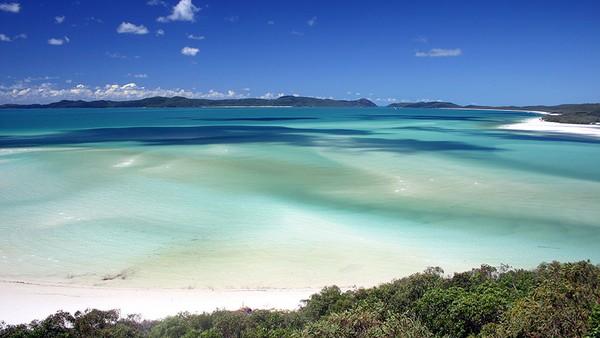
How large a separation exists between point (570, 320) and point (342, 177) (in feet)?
57.3

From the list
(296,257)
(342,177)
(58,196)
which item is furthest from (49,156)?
(296,257)

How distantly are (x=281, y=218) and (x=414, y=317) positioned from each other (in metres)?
9.11

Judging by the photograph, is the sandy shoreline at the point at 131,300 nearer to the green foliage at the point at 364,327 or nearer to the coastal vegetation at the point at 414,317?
the coastal vegetation at the point at 414,317

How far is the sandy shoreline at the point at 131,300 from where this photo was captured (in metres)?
9.45

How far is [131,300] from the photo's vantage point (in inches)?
393

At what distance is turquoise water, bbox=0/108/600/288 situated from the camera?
39.6ft

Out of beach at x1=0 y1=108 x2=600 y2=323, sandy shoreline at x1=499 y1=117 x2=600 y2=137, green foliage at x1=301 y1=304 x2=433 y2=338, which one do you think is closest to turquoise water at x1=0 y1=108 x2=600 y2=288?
beach at x1=0 y1=108 x2=600 y2=323

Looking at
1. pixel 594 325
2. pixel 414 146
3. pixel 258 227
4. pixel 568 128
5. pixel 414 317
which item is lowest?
pixel 258 227

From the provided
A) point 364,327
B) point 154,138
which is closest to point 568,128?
point 154,138

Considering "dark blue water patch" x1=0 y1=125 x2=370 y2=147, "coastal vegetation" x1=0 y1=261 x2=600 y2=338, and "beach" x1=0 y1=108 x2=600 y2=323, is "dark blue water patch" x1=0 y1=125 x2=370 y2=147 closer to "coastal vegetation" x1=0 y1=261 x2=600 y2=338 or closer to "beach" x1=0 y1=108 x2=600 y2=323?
"beach" x1=0 y1=108 x2=600 y2=323

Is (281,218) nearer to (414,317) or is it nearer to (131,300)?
(131,300)

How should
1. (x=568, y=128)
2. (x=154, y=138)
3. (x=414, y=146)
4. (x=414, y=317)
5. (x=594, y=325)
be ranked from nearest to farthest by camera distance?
(x=594, y=325), (x=414, y=317), (x=414, y=146), (x=154, y=138), (x=568, y=128)

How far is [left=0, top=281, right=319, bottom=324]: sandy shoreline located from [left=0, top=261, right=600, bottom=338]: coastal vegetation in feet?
3.07

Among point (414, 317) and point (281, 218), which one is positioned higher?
point (414, 317)
